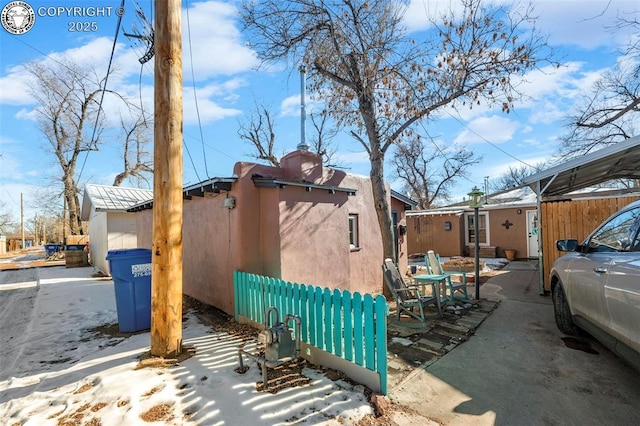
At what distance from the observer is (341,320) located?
3.39 m

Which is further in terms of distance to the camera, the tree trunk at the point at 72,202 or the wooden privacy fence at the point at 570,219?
the tree trunk at the point at 72,202

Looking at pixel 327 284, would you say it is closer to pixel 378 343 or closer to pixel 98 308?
pixel 378 343

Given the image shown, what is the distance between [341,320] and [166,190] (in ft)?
9.03

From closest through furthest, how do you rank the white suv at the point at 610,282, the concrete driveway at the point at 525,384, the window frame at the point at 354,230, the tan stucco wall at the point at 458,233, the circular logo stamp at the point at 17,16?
the white suv at the point at 610,282 → the concrete driveway at the point at 525,384 → the circular logo stamp at the point at 17,16 → the window frame at the point at 354,230 → the tan stucco wall at the point at 458,233

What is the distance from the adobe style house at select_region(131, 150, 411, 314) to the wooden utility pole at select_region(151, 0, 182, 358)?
1768 millimetres

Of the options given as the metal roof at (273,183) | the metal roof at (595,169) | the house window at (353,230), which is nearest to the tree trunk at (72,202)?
the metal roof at (273,183)

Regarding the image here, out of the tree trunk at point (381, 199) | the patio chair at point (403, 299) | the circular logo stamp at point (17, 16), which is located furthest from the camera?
the tree trunk at point (381, 199)

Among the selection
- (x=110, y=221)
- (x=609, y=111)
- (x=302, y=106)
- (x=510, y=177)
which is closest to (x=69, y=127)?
(x=110, y=221)

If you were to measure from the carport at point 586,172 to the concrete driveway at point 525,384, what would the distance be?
335cm

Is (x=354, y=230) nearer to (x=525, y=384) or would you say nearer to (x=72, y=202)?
(x=525, y=384)

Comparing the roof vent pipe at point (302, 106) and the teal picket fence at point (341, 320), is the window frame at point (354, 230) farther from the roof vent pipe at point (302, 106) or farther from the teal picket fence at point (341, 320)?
the teal picket fence at point (341, 320)

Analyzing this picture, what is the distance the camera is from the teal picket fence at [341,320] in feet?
9.92

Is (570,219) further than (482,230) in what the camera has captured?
No

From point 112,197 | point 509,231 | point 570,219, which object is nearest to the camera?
point 570,219
